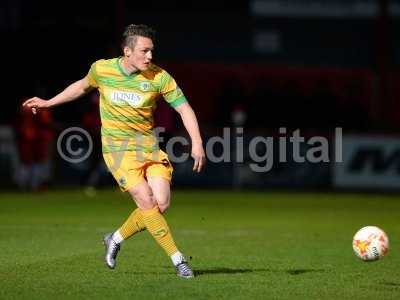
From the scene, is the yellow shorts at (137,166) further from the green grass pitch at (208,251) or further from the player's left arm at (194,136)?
the green grass pitch at (208,251)

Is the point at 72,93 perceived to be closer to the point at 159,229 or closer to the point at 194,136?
the point at 194,136

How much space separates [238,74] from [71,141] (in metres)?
12.3

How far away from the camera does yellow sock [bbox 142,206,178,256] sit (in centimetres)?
1062

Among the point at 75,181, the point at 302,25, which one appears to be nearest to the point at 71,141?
the point at 75,181

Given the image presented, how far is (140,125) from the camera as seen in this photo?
10.8 metres

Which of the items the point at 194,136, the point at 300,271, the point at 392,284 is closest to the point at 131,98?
the point at 194,136

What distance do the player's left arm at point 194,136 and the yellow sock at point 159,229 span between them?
2.18 ft

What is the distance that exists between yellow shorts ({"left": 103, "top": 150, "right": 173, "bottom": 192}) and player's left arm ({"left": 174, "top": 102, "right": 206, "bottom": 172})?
46 cm

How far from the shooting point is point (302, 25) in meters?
41.5

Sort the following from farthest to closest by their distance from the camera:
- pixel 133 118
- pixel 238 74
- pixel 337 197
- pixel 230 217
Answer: pixel 238 74, pixel 337 197, pixel 230 217, pixel 133 118

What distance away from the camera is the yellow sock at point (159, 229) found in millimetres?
10625

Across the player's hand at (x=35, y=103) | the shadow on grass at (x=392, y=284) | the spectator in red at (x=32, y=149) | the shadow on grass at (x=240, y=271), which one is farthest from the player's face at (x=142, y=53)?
the spectator in red at (x=32, y=149)

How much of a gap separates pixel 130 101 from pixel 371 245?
8.91ft

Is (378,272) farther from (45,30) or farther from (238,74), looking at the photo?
(45,30)
